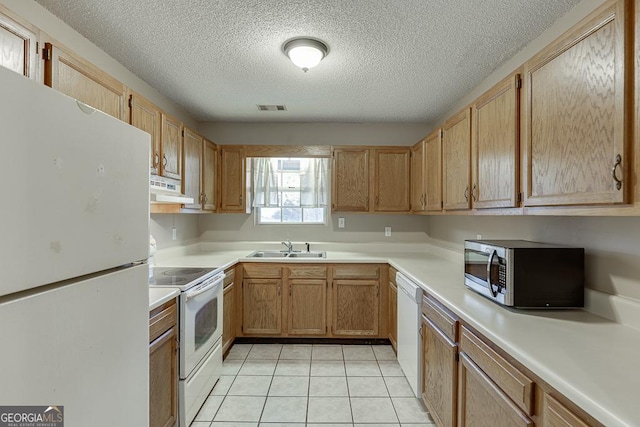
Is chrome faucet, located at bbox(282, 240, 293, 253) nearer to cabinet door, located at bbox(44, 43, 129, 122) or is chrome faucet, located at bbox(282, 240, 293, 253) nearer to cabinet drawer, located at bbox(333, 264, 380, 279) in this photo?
cabinet drawer, located at bbox(333, 264, 380, 279)

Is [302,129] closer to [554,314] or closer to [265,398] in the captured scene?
[265,398]

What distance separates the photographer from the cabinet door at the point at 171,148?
7.71 ft

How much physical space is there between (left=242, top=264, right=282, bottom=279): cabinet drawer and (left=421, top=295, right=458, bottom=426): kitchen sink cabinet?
5.07 feet

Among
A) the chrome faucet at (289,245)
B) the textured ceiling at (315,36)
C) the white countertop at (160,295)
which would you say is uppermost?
the textured ceiling at (315,36)

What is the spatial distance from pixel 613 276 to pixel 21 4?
10.3 ft

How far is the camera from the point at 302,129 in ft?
12.4

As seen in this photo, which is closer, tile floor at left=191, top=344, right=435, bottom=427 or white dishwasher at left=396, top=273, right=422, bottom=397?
tile floor at left=191, top=344, right=435, bottom=427

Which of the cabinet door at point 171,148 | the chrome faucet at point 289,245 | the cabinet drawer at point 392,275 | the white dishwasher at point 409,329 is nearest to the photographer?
the white dishwasher at point 409,329

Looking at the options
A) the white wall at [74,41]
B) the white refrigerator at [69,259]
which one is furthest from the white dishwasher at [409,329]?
the white wall at [74,41]

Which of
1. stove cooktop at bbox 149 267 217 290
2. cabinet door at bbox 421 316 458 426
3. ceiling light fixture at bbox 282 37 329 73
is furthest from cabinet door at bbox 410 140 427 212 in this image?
stove cooktop at bbox 149 267 217 290

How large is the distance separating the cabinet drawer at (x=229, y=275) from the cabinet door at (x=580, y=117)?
236 centimetres

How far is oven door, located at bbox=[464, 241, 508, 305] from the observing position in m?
1.56

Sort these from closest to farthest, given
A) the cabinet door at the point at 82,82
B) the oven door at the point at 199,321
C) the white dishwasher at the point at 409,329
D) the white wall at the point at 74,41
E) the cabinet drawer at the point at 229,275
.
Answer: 1. the cabinet door at the point at 82,82
2. the white wall at the point at 74,41
3. the oven door at the point at 199,321
4. the white dishwasher at the point at 409,329
5. the cabinet drawer at the point at 229,275

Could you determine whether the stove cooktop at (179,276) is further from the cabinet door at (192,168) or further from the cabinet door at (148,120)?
the cabinet door at (148,120)
